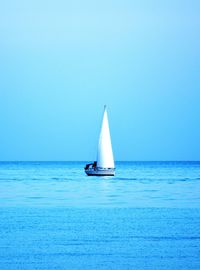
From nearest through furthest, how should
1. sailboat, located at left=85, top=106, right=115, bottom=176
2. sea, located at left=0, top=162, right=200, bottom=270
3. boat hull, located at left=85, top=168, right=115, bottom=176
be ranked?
sea, located at left=0, top=162, right=200, bottom=270, sailboat, located at left=85, top=106, right=115, bottom=176, boat hull, located at left=85, top=168, right=115, bottom=176

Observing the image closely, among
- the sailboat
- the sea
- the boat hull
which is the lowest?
the sea

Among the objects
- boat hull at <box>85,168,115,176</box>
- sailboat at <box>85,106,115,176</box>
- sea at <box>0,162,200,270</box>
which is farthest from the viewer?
boat hull at <box>85,168,115,176</box>

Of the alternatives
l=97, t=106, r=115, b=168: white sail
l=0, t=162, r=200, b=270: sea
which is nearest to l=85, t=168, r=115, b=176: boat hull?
l=97, t=106, r=115, b=168: white sail

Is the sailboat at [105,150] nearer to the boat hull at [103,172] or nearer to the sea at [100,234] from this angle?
the boat hull at [103,172]

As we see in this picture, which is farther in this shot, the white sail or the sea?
the white sail

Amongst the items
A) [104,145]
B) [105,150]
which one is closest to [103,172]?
[105,150]

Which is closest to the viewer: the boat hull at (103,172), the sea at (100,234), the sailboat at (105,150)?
the sea at (100,234)

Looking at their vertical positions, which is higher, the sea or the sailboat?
the sailboat

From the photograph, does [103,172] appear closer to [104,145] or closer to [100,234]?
[104,145]

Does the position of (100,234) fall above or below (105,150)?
below

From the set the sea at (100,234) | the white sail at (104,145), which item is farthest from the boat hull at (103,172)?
the sea at (100,234)

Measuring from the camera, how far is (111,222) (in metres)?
40.8

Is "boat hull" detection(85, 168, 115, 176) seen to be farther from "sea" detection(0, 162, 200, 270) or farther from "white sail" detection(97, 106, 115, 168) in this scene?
"sea" detection(0, 162, 200, 270)

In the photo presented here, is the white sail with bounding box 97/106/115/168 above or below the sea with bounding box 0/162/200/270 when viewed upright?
above
